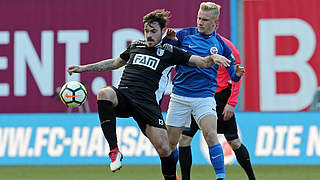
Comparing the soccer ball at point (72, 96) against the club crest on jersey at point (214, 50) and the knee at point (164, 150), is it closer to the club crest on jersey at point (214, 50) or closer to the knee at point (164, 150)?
the knee at point (164, 150)

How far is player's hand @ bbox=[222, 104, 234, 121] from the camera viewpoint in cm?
991

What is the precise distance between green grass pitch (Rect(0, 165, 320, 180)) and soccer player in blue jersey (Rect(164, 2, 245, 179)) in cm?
244

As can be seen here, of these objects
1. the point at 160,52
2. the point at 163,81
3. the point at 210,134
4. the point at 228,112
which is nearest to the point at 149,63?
the point at 160,52

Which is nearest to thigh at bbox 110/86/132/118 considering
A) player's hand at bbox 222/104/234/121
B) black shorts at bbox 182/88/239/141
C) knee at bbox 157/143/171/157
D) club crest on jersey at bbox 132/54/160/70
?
club crest on jersey at bbox 132/54/160/70

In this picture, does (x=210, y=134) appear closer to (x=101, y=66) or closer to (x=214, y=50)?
(x=214, y=50)

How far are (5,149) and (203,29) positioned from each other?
705 cm

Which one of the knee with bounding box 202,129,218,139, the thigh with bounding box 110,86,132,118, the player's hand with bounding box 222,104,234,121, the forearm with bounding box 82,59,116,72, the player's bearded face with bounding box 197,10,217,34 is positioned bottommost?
the knee with bounding box 202,129,218,139

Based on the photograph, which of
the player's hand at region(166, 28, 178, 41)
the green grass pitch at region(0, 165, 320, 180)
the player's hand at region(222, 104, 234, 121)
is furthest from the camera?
the green grass pitch at region(0, 165, 320, 180)

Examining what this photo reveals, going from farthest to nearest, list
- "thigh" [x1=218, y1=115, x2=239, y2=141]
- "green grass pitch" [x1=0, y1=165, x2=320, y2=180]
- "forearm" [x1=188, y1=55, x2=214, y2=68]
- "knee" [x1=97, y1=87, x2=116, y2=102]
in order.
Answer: "green grass pitch" [x1=0, y1=165, x2=320, y2=180] < "thigh" [x1=218, y1=115, x2=239, y2=141] < "forearm" [x1=188, y1=55, x2=214, y2=68] < "knee" [x1=97, y1=87, x2=116, y2=102]

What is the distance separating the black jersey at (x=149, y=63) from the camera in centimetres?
872

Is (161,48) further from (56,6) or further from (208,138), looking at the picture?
(56,6)

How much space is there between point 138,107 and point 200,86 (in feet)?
3.42

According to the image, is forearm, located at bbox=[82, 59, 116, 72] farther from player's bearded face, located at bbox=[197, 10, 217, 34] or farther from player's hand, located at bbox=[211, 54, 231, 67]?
player's hand, located at bbox=[211, 54, 231, 67]

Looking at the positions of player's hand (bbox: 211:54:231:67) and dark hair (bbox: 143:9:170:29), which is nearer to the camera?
player's hand (bbox: 211:54:231:67)
